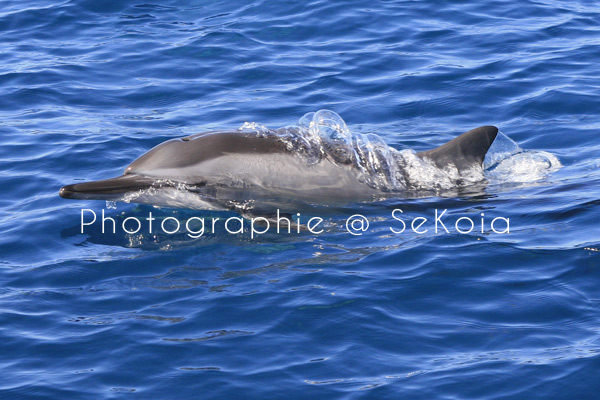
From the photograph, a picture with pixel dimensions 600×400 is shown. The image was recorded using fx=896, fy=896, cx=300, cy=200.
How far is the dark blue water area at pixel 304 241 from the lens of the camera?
21.0 ft

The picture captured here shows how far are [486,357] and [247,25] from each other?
11.3 m

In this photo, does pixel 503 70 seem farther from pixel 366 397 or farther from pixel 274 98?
pixel 366 397

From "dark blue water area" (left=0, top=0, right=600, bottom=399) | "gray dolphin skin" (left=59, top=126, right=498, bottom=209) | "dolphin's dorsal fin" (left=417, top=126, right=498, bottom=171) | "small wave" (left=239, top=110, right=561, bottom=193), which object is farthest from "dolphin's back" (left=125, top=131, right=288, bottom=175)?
"dolphin's dorsal fin" (left=417, top=126, right=498, bottom=171)

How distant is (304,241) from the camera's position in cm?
880

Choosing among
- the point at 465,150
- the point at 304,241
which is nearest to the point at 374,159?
the point at 465,150

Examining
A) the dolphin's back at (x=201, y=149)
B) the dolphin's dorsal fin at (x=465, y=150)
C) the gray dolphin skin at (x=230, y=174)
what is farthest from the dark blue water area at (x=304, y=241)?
the dolphin's back at (x=201, y=149)

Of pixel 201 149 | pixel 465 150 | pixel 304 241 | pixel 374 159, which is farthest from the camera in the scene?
pixel 465 150

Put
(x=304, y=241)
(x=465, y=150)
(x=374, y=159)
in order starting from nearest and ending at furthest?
(x=304, y=241) < (x=374, y=159) < (x=465, y=150)

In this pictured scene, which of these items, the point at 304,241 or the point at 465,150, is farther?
the point at 465,150

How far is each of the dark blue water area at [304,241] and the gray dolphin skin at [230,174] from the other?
29 cm

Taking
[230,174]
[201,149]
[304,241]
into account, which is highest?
[201,149]

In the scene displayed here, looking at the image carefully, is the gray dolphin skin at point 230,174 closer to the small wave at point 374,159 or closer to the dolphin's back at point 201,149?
the dolphin's back at point 201,149

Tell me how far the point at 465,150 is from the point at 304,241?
7.75 ft

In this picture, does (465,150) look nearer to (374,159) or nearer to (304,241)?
(374,159)
